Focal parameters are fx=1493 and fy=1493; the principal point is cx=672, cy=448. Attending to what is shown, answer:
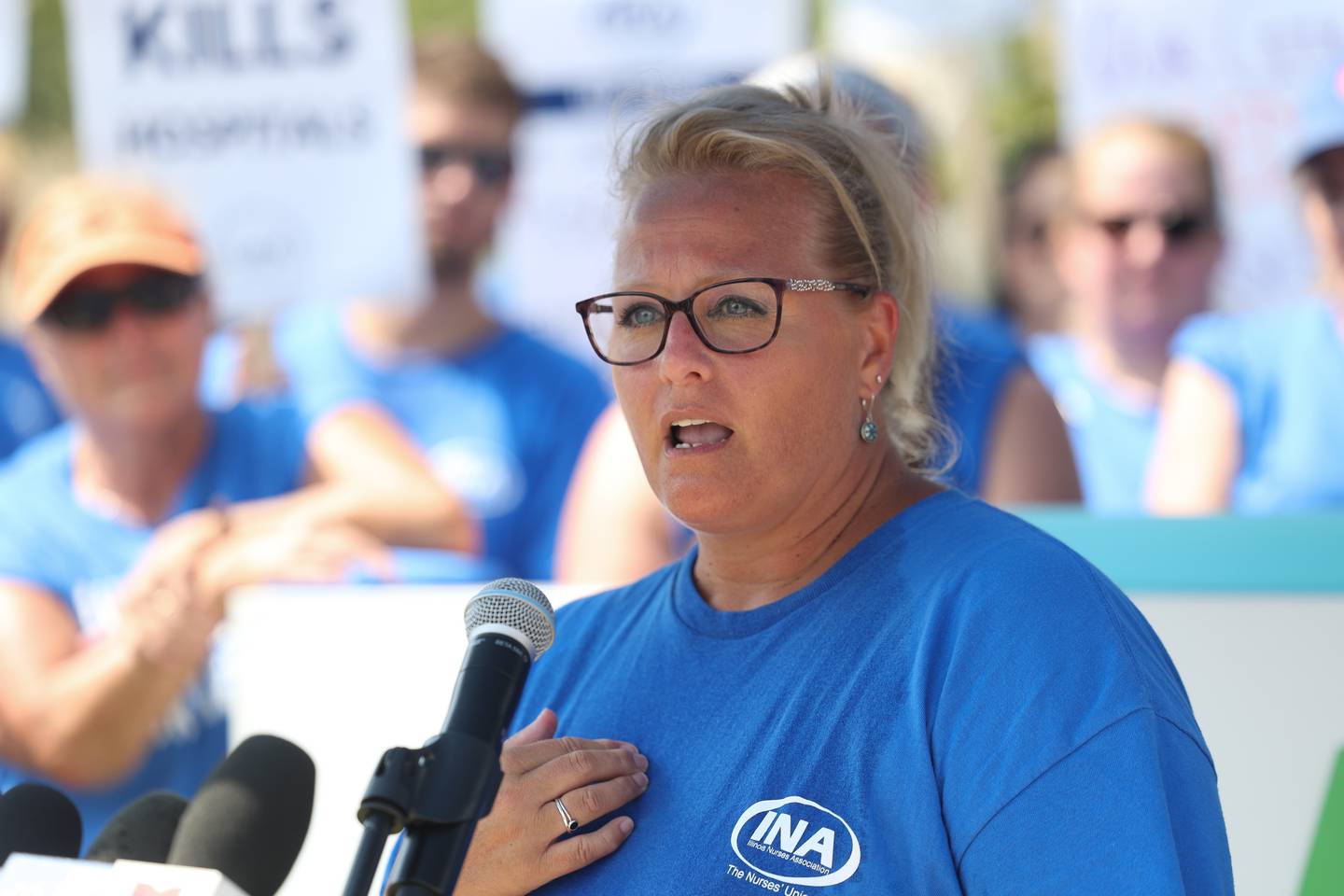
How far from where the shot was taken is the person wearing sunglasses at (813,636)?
4.81 feet

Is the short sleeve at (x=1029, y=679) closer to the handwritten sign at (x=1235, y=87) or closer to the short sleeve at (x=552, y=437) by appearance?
the handwritten sign at (x=1235, y=87)

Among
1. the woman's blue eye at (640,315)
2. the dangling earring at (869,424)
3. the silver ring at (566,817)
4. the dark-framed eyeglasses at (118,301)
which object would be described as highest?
the dark-framed eyeglasses at (118,301)

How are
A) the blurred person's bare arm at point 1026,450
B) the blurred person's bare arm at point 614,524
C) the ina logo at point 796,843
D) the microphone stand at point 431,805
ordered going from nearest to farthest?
the microphone stand at point 431,805
the ina logo at point 796,843
the blurred person's bare arm at point 1026,450
the blurred person's bare arm at point 614,524

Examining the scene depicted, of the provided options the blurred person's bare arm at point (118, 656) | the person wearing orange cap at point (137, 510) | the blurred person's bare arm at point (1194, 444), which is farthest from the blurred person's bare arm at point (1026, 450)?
the blurred person's bare arm at point (118, 656)

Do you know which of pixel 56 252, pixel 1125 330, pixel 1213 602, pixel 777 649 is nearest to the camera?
pixel 777 649

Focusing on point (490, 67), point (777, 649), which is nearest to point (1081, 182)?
point (490, 67)

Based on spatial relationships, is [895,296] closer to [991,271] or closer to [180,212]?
[991,271]

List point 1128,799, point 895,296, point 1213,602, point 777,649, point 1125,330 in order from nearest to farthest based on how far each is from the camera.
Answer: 1. point 1128,799
2. point 777,649
3. point 895,296
4. point 1213,602
5. point 1125,330

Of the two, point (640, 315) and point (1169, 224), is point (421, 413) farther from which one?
point (640, 315)

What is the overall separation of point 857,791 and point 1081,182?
10.5 ft

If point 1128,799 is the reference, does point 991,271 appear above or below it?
above

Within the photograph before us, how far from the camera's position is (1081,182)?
14.4 feet

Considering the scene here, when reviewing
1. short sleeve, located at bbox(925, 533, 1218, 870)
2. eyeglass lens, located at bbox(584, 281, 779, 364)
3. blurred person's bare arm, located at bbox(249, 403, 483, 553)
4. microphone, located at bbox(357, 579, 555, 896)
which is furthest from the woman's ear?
blurred person's bare arm, located at bbox(249, 403, 483, 553)

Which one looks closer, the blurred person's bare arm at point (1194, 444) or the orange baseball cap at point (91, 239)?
the blurred person's bare arm at point (1194, 444)
